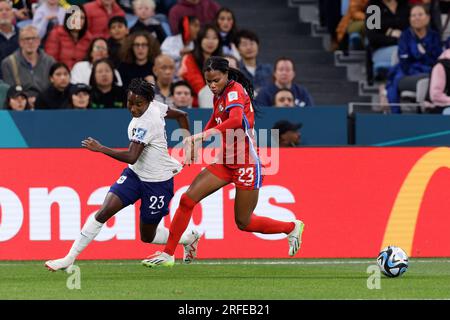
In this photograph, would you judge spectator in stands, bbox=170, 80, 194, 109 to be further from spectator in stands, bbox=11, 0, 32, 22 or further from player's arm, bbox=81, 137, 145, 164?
player's arm, bbox=81, 137, 145, 164

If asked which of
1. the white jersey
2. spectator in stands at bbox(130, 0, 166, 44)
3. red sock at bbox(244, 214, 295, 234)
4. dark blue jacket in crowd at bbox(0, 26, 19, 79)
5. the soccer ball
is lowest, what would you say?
the soccer ball

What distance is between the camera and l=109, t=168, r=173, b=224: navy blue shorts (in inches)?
535

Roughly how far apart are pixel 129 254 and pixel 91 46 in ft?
13.3

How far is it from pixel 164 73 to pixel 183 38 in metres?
1.84

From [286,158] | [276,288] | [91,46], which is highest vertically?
[91,46]

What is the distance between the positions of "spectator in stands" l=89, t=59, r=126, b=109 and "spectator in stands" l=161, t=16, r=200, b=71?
1.87m

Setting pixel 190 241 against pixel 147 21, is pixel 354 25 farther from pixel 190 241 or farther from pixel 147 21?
pixel 190 241

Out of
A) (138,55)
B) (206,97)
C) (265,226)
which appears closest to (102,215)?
(265,226)

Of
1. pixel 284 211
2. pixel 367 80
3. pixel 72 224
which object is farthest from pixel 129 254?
pixel 367 80

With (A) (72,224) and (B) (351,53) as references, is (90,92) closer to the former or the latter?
(A) (72,224)

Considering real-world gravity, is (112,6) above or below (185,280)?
above

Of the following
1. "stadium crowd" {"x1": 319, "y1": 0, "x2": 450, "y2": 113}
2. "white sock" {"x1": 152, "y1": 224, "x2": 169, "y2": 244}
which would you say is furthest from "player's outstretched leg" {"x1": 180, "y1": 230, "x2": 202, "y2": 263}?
"stadium crowd" {"x1": 319, "y1": 0, "x2": 450, "y2": 113}

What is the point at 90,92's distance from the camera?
17.8 m
